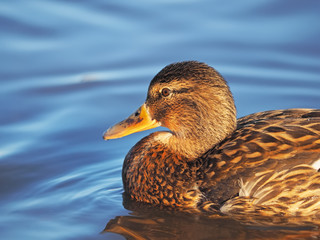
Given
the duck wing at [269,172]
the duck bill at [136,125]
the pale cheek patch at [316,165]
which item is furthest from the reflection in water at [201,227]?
the duck bill at [136,125]

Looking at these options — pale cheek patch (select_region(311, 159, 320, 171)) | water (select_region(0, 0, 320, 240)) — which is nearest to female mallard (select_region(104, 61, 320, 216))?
pale cheek patch (select_region(311, 159, 320, 171))

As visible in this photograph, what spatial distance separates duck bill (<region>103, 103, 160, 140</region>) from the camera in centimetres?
740

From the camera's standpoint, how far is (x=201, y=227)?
6574 mm

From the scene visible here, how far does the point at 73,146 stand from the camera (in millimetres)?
8617

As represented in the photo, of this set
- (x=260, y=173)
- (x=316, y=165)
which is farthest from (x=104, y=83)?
(x=316, y=165)

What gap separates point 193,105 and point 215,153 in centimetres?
→ 65

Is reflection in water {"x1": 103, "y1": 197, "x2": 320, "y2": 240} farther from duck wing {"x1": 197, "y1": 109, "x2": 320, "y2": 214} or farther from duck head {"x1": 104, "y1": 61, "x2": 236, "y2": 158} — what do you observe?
duck head {"x1": 104, "y1": 61, "x2": 236, "y2": 158}

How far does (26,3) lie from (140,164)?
5.93 meters

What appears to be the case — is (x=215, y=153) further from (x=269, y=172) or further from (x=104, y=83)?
(x=104, y=83)

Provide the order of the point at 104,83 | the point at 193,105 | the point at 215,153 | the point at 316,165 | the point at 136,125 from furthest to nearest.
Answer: the point at 104,83 < the point at 136,125 < the point at 193,105 < the point at 215,153 < the point at 316,165

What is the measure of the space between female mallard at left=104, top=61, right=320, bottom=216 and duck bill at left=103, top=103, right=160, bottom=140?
1cm

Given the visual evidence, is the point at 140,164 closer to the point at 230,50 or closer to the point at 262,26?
the point at 230,50

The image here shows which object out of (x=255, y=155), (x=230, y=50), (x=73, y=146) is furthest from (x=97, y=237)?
(x=230, y=50)

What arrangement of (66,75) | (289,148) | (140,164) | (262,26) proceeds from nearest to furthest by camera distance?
1. (289,148)
2. (140,164)
3. (66,75)
4. (262,26)
